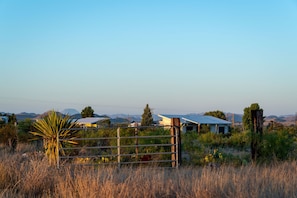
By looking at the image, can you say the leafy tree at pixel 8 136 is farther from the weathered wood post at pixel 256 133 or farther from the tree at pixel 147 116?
the tree at pixel 147 116

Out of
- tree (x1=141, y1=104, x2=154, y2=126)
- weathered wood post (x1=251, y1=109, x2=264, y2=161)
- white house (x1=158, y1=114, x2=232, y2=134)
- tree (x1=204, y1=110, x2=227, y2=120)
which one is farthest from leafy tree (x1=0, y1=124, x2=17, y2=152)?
tree (x1=204, y1=110, x2=227, y2=120)

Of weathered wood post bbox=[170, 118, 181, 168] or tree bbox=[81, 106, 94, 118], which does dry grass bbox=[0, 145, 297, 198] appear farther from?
tree bbox=[81, 106, 94, 118]

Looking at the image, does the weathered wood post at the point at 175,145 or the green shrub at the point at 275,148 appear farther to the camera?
the green shrub at the point at 275,148

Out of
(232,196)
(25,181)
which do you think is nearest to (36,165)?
(25,181)

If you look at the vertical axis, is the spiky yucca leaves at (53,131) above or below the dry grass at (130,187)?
above

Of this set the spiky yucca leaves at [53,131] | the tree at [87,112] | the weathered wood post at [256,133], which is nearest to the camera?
the weathered wood post at [256,133]

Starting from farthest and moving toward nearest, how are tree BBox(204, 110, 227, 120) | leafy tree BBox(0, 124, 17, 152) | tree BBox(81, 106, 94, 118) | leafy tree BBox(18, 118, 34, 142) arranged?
tree BBox(81, 106, 94, 118) → tree BBox(204, 110, 227, 120) → leafy tree BBox(18, 118, 34, 142) → leafy tree BBox(0, 124, 17, 152)

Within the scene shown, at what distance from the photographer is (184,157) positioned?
61.4 feet

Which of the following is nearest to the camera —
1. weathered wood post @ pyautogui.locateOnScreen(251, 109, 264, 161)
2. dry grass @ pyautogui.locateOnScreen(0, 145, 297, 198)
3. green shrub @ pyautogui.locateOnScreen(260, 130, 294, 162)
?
dry grass @ pyautogui.locateOnScreen(0, 145, 297, 198)

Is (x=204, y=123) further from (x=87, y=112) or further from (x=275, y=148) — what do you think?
(x=275, y=148)

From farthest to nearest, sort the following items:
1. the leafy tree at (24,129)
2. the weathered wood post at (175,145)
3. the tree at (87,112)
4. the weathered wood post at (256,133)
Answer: the tree at (87,112)
the leafy tree at (24,129)
the weathered wood post at (256,133)
the weathered wood post at (175,145)

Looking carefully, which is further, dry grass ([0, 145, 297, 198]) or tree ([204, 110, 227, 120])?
tree ([204, 110, 227, 120])

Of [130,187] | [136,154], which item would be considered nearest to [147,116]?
[136,154]

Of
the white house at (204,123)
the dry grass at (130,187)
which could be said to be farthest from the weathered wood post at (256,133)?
the white house at (204,123)
